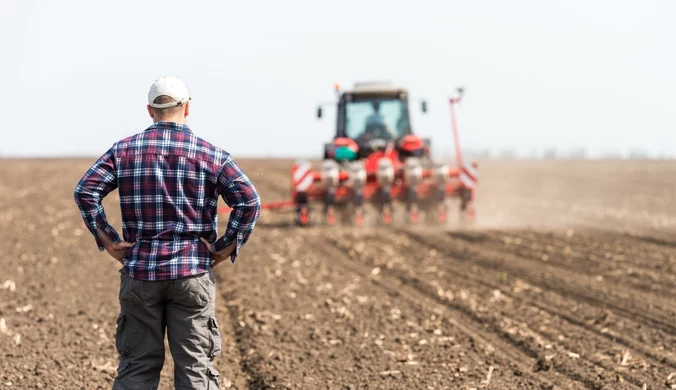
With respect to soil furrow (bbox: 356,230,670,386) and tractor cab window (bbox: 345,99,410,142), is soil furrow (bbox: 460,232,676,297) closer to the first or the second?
soil furrow (bbox: 356,230,670,386)

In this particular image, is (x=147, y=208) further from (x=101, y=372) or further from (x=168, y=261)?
(x=101, y=372)

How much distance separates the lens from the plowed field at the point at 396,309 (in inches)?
225

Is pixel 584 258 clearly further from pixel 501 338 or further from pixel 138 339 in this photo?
pixel 138 339

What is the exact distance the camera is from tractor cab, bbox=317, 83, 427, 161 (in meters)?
15.6

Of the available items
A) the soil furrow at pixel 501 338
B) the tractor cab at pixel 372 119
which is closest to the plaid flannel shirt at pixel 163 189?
the soil furrow at pixel 501 338

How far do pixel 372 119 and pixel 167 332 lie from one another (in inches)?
491

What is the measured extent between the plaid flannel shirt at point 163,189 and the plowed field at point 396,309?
210cm

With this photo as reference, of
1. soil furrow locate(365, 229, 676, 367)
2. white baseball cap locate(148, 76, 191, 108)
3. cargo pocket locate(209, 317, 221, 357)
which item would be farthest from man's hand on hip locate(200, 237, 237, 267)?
soil furrow locate(365, 229, 676, 367)

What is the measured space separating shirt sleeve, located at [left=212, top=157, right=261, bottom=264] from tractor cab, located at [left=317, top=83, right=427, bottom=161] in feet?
38.5

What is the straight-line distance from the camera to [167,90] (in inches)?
142

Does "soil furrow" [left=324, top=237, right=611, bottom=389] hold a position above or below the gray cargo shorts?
below

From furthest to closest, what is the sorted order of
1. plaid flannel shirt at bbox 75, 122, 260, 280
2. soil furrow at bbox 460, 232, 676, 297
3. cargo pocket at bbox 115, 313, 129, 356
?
soil furrow at bbox 460, 232, 676, 297
cargo pocket at bbox 115, 313, 129, 356
plaid flannel shirt at bbox 75, 122, 260, 280

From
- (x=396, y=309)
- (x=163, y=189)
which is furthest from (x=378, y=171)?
(x=163, y=189)

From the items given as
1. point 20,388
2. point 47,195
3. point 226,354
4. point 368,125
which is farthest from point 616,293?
point 47,195
